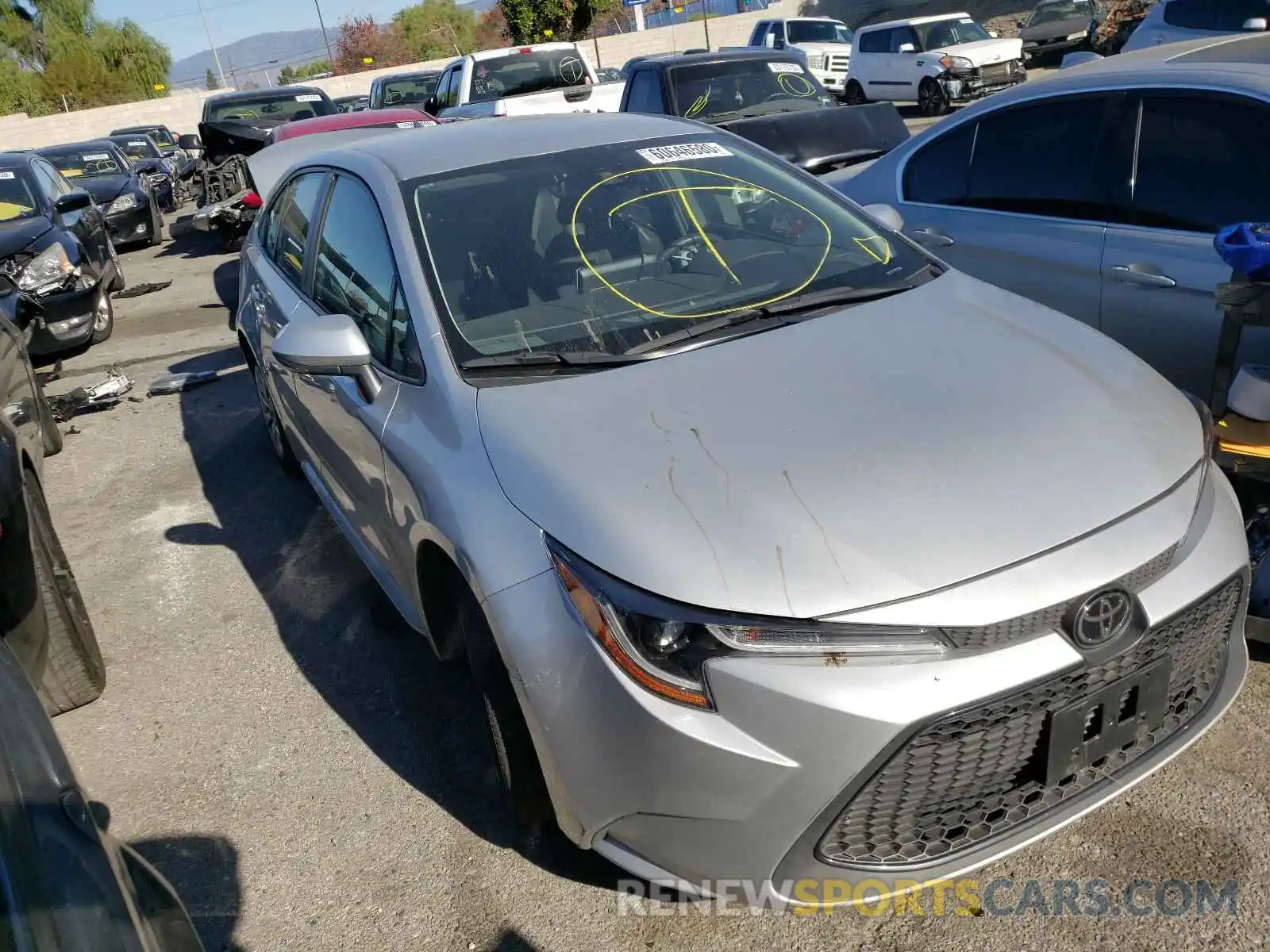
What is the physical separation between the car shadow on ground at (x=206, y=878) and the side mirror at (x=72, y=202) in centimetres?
755

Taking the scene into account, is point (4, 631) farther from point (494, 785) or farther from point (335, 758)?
point (494, 785)

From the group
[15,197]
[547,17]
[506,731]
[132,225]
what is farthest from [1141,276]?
[547,17]

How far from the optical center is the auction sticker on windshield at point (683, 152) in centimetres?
351

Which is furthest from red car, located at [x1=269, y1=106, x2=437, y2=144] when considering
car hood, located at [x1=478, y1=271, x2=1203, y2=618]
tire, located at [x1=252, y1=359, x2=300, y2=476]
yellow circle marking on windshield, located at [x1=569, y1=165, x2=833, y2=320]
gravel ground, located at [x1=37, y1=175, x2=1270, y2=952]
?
car hood, located at [x1=478, y1=271, x2=1203, y2=618]

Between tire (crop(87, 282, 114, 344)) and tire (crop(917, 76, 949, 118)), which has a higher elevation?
tire (crop(87, 282, 114, 344))

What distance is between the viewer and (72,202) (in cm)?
886

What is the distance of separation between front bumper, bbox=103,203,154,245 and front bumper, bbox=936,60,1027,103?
13486mm

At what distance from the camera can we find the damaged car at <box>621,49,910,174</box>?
8555 millimetres

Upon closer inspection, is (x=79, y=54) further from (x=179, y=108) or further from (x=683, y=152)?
(x=683, y=152)

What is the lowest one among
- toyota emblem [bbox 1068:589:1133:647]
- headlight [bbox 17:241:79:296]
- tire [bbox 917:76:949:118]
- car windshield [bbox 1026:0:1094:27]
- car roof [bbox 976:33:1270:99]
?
tire [bbox 917:76:949:118]

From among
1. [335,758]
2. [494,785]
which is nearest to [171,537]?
[335,758]

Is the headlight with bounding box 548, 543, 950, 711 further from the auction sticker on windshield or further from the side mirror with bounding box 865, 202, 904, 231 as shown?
the side mirror with bounding box 865, 202, 904, 231

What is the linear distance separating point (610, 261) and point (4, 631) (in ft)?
6.97

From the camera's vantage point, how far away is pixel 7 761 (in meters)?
1.41
